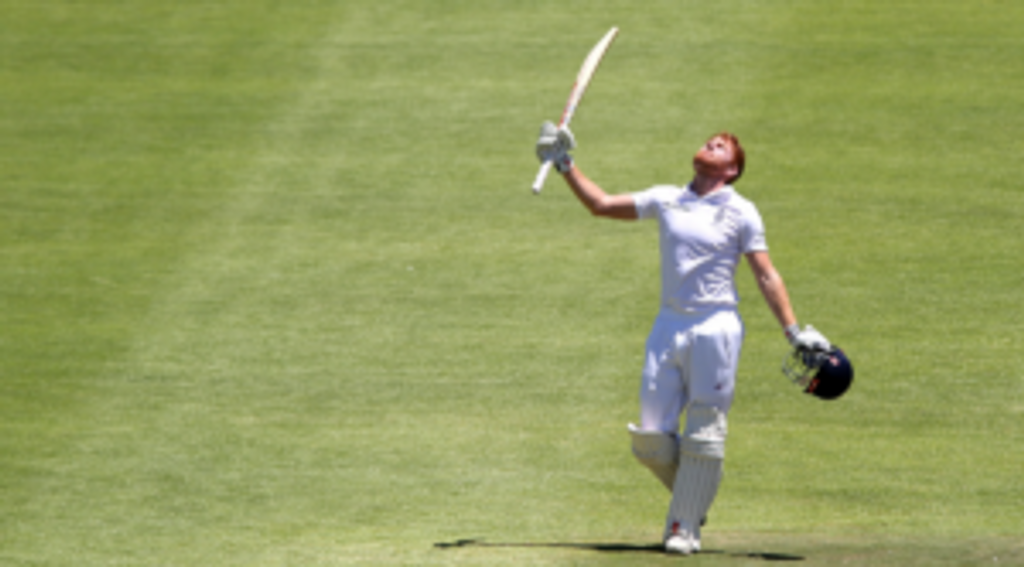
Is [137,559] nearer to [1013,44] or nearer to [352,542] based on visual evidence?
[352,542]

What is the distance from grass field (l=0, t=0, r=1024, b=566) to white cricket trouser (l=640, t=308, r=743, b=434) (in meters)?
0.72

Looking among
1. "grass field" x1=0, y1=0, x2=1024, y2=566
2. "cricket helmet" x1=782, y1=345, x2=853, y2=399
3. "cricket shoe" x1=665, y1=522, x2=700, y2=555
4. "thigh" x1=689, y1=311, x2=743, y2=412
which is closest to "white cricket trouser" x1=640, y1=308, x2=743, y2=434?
"thigh" x1=689, y1=311, x2=743, y2=412

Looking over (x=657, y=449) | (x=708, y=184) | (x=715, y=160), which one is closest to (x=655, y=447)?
(x=657, y=449)

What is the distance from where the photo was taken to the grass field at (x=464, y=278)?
8352 millimetres

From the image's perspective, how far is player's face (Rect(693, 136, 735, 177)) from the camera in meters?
6.82

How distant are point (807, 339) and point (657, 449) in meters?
0.88

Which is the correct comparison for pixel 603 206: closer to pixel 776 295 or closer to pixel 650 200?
pixel 650 200

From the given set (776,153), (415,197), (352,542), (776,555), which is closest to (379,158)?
(415,197)

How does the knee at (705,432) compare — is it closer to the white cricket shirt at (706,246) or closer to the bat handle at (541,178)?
the white cricket shirt at (706,246)

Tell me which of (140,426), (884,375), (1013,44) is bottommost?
(140,426)

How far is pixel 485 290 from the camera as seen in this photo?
1158 cm

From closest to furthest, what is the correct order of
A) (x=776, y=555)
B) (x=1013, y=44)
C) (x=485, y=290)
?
(x=776, y=555) → (x=485, y=290) → (x=1013, y=44)

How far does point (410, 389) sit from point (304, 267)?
2266mm

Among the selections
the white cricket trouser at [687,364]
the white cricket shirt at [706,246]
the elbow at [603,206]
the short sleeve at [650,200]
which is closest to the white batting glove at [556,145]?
the elbow at [603,206]
